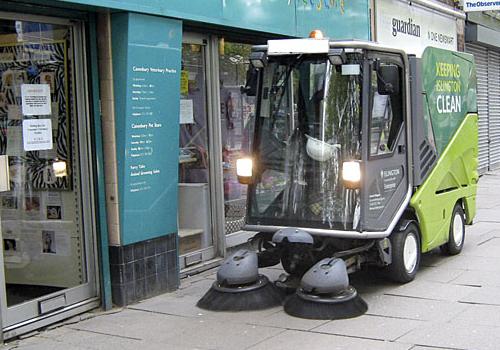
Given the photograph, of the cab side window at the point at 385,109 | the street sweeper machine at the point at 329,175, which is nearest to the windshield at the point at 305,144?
the street sweeper machine at the point at 329,175

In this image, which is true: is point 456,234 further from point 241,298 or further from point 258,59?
point 258,59

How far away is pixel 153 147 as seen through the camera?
6.77 meters

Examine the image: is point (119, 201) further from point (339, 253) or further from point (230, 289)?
point (339, 253)

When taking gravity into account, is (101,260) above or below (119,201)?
below

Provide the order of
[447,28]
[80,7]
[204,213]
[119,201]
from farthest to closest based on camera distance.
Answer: [447,28] < [204,213] < [119,201] < [80,7]

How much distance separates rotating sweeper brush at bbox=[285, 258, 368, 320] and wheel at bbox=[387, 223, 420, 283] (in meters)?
0.97

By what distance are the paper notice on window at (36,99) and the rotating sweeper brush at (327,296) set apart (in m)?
2.79

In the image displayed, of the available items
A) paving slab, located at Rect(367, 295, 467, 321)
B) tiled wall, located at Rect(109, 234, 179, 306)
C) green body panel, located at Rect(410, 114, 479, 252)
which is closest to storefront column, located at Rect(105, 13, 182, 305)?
tiled wall, located at Rect(109, 234, 179, 306)

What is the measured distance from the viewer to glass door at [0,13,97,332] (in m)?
5.91

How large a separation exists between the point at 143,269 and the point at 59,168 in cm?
129

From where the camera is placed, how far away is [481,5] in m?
15.2

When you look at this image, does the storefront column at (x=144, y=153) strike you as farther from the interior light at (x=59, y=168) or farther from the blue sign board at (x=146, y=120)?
the interior light at (x=59, y=168)

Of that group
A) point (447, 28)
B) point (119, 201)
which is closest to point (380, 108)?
point (119, 201)

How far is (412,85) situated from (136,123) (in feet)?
9.81
